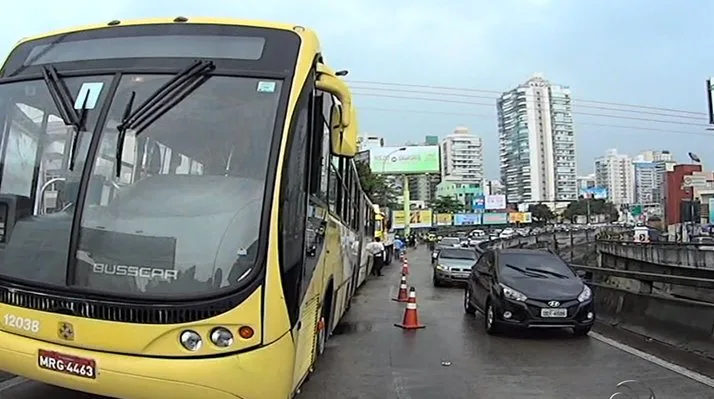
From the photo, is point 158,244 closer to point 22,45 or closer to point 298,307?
A: point 298,307

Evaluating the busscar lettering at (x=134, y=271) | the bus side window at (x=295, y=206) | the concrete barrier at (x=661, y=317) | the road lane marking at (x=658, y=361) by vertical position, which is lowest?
the road lane marking at (x=658, y=361)

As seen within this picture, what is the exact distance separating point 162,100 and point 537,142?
4228 inches

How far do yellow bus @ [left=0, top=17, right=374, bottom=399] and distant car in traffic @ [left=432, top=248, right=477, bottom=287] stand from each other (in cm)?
1992

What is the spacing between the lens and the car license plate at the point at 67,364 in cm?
495

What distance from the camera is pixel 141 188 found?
5273 mm

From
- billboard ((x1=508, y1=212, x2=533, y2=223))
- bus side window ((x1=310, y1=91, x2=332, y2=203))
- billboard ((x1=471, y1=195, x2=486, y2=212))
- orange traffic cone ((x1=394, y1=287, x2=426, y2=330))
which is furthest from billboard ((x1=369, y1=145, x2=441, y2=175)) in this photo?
bus side window ((x1=310, y1=91, x2=332, y2=203))

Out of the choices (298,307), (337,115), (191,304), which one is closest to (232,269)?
(191,304)

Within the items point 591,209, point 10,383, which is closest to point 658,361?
point 10,383

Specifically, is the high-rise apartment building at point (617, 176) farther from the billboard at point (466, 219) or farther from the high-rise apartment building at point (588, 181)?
the billboard at point (466, 219)

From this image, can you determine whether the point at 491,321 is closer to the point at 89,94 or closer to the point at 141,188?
the point at 141,188

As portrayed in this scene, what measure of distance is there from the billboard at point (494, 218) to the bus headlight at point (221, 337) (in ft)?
377

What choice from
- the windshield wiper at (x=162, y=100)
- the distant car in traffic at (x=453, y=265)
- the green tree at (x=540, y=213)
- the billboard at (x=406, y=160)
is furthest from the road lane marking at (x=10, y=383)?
the green tree at (x=540, y=213)

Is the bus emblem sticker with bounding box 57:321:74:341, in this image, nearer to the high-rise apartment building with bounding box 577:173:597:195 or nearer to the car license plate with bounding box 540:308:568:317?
the car license plate with bounding box 540:308:568:317

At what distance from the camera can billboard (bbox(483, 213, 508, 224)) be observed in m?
118
